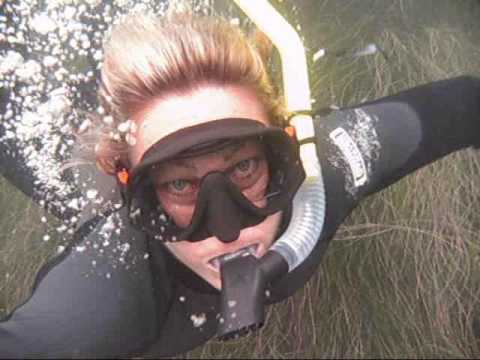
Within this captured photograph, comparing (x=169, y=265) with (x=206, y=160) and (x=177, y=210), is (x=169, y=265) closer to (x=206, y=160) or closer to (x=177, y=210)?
(x=177, y=210)

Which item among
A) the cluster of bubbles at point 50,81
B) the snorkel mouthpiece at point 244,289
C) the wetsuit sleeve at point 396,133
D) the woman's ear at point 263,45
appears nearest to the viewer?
the snorkel mouthpiece at point 244,289

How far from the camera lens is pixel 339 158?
4.93 ft

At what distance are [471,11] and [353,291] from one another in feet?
3.20

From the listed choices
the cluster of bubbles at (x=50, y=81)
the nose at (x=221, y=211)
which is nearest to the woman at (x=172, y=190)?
the nose at (x=221, y=211)

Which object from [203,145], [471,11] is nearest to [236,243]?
[203,145]

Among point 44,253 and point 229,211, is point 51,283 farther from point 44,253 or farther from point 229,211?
point 44,253

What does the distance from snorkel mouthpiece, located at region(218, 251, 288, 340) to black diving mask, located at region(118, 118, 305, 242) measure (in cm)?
5

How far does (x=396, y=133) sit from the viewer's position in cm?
157

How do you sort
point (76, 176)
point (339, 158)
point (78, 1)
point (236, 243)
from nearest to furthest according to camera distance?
point (236, 243) → point (339, 158) → point (76, 176) → point (78, 1)

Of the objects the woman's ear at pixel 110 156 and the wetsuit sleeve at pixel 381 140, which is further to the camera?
the wetsuit sleeve at pixel 381 140

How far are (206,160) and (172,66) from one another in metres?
0.19

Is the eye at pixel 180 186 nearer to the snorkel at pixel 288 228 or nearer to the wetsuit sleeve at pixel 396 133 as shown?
the snorkel at pixel 288 228

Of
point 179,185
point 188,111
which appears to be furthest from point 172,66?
point 179,185

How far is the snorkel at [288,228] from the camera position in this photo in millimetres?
1129
